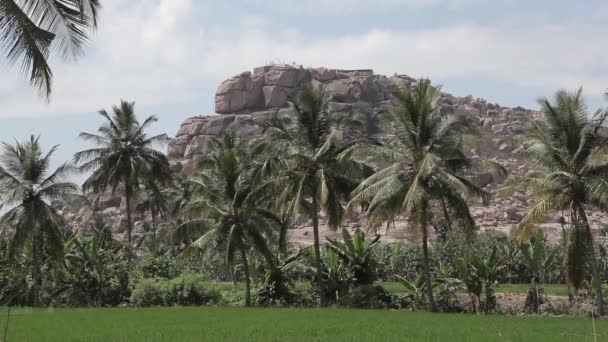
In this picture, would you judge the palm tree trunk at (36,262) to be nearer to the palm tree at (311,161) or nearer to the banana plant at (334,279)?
the palm tree at (311,161)

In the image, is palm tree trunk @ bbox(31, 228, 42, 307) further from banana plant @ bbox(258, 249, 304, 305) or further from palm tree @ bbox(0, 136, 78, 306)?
banana plant @ bbox(258, 249, 304, 305)

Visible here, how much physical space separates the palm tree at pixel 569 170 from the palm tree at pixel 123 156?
2636 cm

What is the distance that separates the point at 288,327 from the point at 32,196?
2043 centimetres

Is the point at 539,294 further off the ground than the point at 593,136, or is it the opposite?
the point at 593,136

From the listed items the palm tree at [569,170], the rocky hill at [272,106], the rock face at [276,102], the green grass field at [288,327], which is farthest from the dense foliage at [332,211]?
the rock face at [276,102]

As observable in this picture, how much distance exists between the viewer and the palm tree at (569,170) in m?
24.9

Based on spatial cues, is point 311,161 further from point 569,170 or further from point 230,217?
point 569,170

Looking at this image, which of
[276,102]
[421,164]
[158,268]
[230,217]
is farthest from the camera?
[276,102]

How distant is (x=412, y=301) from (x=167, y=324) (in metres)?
13.0

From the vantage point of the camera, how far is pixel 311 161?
31.4 meters

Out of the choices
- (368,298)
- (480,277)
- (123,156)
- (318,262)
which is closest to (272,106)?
(123,156)

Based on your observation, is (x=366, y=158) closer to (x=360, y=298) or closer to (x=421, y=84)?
(x=421, y=84)

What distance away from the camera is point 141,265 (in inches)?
1590

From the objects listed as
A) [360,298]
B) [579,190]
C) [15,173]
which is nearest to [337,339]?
[579,190]
